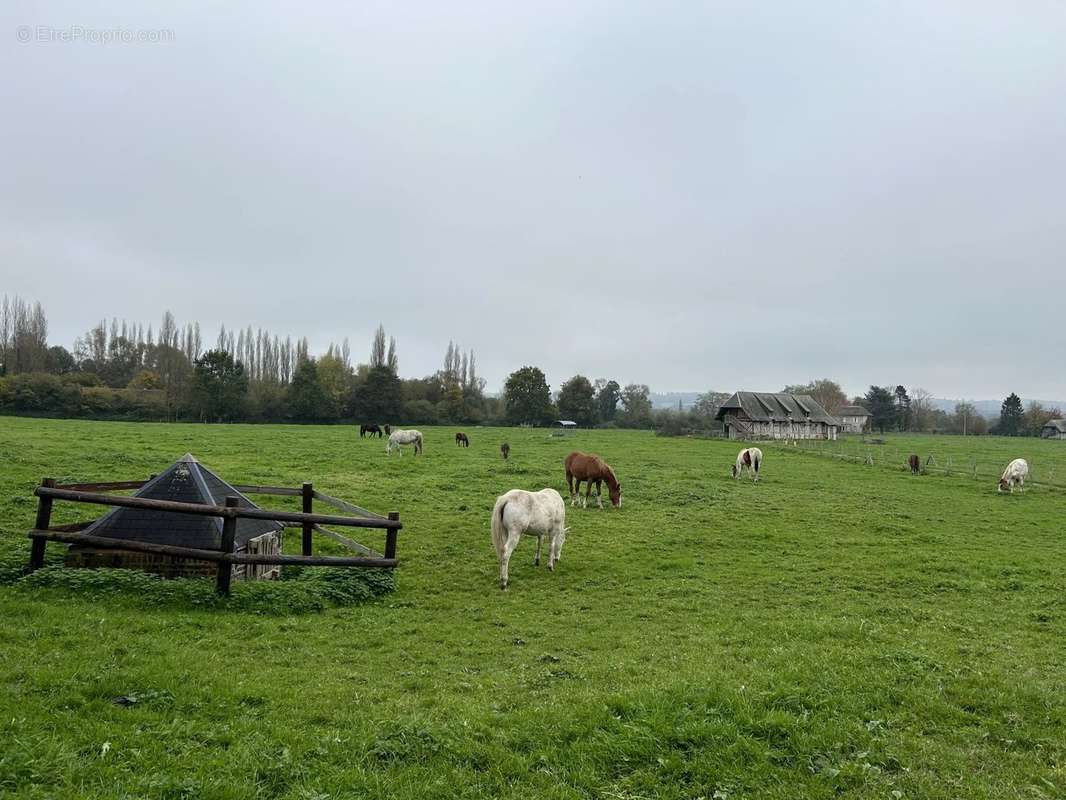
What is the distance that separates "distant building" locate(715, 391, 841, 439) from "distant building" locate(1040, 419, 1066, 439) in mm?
51601

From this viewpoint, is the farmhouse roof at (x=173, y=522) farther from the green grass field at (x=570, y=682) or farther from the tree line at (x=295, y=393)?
the tree line at (x=295, y=393)

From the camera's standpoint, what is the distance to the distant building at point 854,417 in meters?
98.0

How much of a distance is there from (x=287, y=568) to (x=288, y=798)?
23.4 ft

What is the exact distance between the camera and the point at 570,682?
6.38m

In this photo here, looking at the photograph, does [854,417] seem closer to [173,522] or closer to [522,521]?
[522,521]

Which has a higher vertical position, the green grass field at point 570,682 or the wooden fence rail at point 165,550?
the wooden fence rail at point 165,550

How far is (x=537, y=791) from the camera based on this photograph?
4.45m

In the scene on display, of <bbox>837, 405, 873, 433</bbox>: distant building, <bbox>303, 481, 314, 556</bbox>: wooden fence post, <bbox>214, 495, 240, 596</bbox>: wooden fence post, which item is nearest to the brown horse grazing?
<bbox>303, 481, 314, 556</bbox>: wooden fence post

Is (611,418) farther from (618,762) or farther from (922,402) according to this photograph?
(618,762)

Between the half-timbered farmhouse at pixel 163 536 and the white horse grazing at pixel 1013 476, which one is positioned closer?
the half-timbered farmhouse at pixel 163 536

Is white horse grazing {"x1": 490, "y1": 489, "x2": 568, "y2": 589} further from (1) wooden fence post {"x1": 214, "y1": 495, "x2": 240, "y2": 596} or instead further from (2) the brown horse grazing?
(2) the brown horse grazing

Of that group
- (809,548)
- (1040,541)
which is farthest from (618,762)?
(1040,541)

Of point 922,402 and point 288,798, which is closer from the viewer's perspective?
point 288,798

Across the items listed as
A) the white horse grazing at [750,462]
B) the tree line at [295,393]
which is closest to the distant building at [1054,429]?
the tree line at [295,393]
